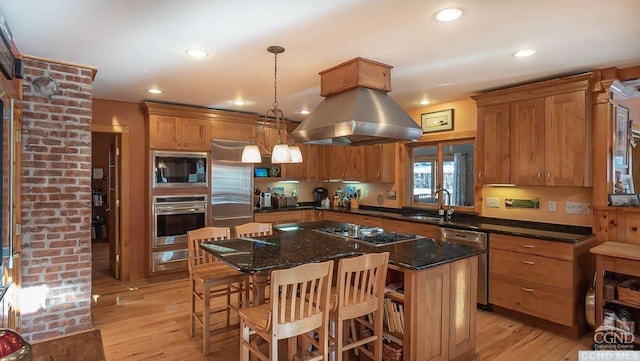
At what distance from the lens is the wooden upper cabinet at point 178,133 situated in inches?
182

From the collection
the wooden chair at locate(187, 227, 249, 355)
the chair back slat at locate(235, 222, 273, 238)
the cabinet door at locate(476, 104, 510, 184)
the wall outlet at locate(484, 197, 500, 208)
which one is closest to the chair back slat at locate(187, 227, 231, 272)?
the wooden chair at locate(187, 227, 249, 355)

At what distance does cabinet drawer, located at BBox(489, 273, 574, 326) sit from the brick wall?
12.8 feet

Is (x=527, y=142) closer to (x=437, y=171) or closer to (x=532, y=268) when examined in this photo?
(x=532, y=268)

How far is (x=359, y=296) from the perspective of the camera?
238 centimetres

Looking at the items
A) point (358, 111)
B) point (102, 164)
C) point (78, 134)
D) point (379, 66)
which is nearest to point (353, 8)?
point (358, 111)

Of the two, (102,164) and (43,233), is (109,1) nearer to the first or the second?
(43,233)

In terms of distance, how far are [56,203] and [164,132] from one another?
198 centimetres

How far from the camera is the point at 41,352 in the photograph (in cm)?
228

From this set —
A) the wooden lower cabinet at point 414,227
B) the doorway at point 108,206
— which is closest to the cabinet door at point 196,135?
the doorway at point 108,206

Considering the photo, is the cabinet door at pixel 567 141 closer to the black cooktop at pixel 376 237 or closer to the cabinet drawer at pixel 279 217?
the black cooktop at pixel 376 237

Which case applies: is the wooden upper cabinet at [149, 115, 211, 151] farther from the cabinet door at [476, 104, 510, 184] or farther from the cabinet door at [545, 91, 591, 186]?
the cabinet door at [545, 91, 591, 186]

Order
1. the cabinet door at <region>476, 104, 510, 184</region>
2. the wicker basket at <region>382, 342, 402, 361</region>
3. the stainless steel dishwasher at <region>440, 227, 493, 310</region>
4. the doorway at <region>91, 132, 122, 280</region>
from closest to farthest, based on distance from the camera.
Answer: the wicker basket at <region>382, 342, 402, 361</region> → the stainless steel dishwasher at <region>440, 227, 493, 310</region> → the cabinet door at <region>476, 104, 510, 184</region> → the doorway at <region>91, 132, 122, 280</region>

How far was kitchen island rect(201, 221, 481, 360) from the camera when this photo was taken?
2.32 meters

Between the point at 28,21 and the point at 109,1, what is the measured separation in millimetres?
697
